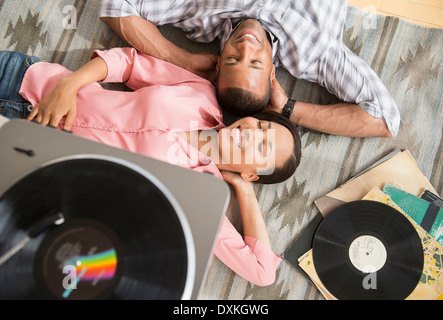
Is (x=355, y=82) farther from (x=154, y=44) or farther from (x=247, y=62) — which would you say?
(x=154, y=44)

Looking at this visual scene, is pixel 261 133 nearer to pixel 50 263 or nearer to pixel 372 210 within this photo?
pixel 372 210

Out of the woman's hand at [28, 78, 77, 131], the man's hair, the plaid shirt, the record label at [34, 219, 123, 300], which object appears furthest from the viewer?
the plaid shirt

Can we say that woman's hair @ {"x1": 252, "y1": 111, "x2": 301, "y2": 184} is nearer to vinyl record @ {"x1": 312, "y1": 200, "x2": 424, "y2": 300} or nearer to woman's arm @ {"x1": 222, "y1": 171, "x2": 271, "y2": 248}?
woman's arm @ {"x1": 222, "y1": 171, "x2": 271, "y2": 248}

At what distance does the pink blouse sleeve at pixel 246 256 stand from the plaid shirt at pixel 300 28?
0.58 meters

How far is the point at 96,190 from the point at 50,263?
11 centimetres

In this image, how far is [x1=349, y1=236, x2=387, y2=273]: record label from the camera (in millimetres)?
1080

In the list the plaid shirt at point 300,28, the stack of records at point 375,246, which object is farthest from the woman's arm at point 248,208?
the plaid shirt at point 300,28

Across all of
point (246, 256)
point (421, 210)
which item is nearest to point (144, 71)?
point (246, 256)

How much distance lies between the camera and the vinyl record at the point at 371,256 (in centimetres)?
107

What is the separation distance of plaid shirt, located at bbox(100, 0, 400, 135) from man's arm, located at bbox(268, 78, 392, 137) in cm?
2

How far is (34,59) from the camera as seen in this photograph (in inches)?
39.2

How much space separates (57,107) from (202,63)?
49 centimetres

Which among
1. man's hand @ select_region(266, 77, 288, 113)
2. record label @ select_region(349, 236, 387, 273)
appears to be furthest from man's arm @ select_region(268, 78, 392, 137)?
record label @ select_region(349, 236, 387, 273)

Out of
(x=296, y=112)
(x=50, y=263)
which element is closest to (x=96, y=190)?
(x=50, y=263)
